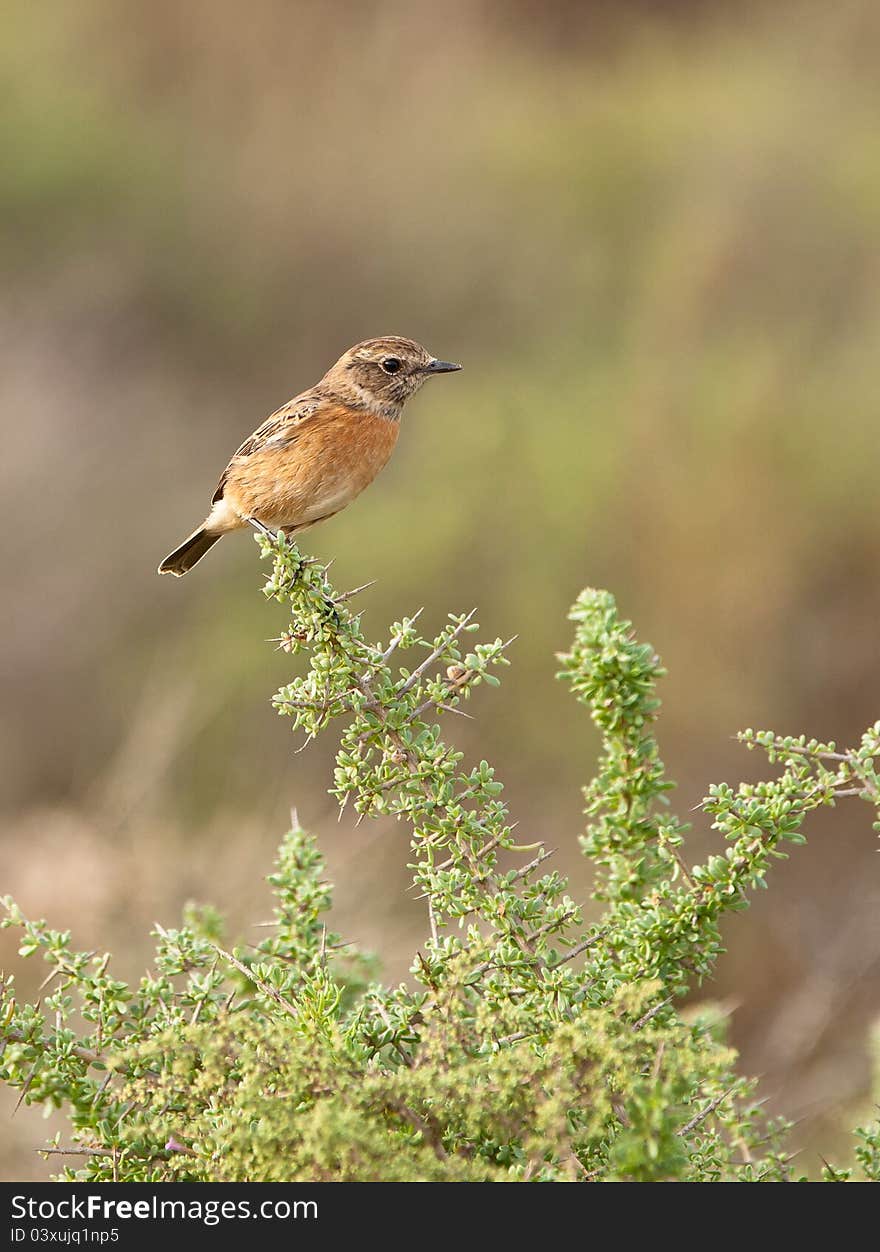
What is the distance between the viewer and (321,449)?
14.6 feet

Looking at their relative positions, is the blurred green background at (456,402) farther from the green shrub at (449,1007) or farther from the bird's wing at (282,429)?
the green shrub at (449,1007)

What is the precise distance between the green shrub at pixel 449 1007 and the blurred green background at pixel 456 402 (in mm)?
2589

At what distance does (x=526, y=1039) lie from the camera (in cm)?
221

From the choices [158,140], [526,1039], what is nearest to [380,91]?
[158,140]

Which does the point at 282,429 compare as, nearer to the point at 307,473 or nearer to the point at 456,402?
the point at 307,473

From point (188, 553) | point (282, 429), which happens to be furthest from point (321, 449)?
point (188, 553)

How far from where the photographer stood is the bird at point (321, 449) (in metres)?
4.41

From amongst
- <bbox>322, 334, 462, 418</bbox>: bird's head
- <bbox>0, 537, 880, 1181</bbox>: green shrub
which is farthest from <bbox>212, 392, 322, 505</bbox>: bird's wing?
<bbox>0, 537, 880, 1181</bbox>: green shrub

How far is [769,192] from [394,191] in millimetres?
5836

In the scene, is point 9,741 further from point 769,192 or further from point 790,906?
point 769,192

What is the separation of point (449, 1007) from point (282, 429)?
294 centimetres

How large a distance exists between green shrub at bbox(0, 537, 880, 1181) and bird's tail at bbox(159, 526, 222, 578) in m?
1.97

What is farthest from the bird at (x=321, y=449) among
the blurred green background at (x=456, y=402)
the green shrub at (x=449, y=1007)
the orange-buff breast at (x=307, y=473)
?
the blurred green background at (x=456, y=402)

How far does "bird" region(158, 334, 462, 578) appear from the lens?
14.5 ft
